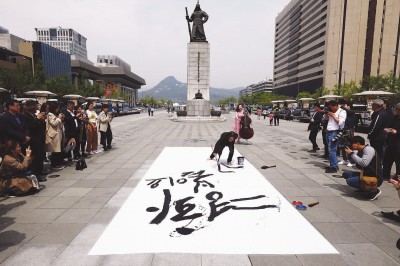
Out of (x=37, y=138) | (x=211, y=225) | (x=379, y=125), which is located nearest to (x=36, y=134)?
(x=37, y=138)

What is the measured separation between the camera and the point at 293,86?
3900 inches

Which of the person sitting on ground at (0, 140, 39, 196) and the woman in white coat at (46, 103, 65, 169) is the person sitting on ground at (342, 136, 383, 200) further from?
the woman in white coat at (46, 103, 65, 169)

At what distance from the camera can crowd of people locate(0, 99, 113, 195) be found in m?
4.97

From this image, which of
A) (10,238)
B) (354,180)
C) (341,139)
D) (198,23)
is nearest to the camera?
(10,238)

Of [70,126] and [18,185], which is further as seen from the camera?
[70,126]

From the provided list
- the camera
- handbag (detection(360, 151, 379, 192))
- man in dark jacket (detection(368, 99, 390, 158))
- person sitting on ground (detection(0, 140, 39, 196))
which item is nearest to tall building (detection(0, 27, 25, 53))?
person sitting on ground (detection(0, 140, 39, 196))

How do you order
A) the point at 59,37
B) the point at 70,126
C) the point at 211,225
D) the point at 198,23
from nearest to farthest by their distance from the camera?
the point at 211,225
the point at 70,126
the point at 198,23
the point at 59,37

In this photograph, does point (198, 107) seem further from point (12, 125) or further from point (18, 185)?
point (18, 185)

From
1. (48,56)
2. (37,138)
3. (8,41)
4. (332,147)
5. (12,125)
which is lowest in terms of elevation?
(332,147)

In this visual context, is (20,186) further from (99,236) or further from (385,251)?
(385,251)

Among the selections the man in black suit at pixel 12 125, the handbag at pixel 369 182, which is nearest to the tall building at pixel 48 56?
the man in black suit at pixel 12 125

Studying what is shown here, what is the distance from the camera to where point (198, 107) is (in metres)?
28.2

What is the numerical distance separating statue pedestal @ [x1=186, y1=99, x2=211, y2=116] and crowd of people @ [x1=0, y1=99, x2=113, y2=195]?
61.2 ft

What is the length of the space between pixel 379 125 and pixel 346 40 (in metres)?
75.7
